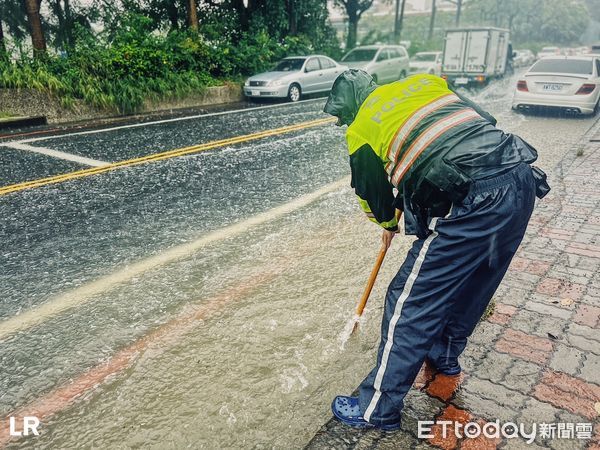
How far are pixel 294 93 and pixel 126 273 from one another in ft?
39.6

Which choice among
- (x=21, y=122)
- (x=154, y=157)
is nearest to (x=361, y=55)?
(x=21, y=122)

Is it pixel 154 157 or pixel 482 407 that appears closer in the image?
pixel 482 407

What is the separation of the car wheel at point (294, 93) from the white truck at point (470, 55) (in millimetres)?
7469

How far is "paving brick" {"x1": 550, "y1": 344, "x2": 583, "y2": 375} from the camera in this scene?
2.52m

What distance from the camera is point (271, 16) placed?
20.0 m

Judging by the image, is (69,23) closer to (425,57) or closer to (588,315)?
(425,57)

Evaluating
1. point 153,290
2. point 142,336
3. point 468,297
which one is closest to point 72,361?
point 142,336

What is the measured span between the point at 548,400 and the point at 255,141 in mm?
6760

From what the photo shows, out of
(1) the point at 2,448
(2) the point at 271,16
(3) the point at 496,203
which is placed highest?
(2) the point at 271,16

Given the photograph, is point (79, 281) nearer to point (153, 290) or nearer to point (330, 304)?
point (153, 290)

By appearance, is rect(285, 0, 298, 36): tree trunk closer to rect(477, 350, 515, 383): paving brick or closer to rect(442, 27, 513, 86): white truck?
rect(442, 27, 513, 86): white truck

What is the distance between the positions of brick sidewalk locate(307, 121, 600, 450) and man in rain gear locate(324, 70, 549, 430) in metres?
0.22

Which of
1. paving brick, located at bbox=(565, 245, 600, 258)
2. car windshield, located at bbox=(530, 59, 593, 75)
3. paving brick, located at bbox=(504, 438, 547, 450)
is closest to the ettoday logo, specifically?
paving brick, located at bbox=(504, 438, 547, 450)

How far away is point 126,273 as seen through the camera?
361 cm
